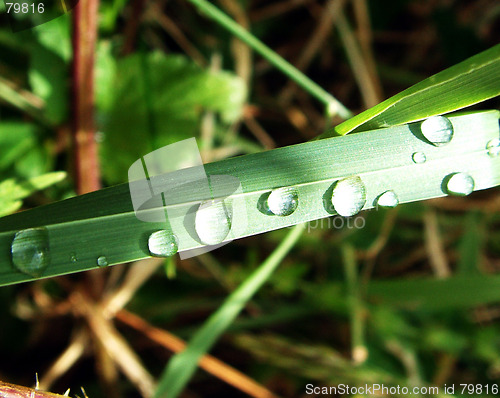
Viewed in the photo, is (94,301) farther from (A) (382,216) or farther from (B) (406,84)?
(B) (406,84)

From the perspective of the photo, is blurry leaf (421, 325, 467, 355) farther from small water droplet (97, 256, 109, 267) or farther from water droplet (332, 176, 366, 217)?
small water droplet (97, 256, 109, 267)

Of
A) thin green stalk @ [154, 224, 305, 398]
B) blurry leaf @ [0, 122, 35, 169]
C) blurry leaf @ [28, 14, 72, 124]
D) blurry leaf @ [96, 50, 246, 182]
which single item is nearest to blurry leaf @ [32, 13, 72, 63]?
blurry leaf @ [28, 14, 72, 124]

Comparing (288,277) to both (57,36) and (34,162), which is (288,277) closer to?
(34,162)

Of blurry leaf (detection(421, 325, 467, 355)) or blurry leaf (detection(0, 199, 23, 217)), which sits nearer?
blurry leaf (detection(0, 199, 23, 217))

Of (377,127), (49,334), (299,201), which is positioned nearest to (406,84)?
(377,127)

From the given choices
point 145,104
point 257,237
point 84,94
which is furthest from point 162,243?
point 257,237

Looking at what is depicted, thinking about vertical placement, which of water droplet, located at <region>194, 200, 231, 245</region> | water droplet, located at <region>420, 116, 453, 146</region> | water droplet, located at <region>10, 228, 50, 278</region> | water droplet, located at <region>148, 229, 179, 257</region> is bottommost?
water droplet, located at <region>10, 228, 50, 278</region>
